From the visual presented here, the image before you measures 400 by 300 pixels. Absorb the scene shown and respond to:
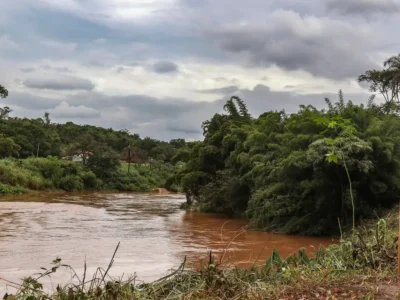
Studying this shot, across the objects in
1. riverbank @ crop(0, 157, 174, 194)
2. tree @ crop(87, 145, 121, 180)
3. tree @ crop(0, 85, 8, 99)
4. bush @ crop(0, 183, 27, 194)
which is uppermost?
tree @ crop(0, 85, 8, 99)

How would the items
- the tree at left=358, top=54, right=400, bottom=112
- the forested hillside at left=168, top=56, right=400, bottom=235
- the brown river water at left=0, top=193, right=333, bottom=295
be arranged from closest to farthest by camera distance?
the brown river water at left=0, top=193, right=333, bottom=295, the forested hillside at left=168, top=56, right=400, bottom=235, the tree at left=358, top=54, right=400, bottom=112

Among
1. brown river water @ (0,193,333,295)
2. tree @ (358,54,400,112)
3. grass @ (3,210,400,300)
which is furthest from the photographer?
tree @ (358,54,400,112)

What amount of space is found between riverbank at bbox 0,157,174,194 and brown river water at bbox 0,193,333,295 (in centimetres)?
1580

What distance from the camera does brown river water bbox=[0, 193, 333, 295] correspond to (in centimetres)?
1009

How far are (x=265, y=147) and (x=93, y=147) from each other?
109 feet

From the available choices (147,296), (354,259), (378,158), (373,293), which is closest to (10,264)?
(147,296)

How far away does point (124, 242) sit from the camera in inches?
542

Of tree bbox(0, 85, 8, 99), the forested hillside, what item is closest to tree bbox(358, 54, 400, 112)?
the forested hillside

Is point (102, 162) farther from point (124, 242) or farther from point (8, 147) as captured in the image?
point (124, 242)

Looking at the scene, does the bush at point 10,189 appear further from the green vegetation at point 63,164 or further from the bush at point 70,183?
the bush at point 70,183

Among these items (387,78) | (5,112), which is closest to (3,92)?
(5,112)

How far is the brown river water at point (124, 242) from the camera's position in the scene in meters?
10.1

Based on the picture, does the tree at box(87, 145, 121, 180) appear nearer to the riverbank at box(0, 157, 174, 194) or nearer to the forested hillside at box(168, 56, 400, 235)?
the riverbank at box(0, 157, 174, 194)

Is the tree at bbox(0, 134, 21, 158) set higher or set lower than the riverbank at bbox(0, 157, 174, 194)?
higher
